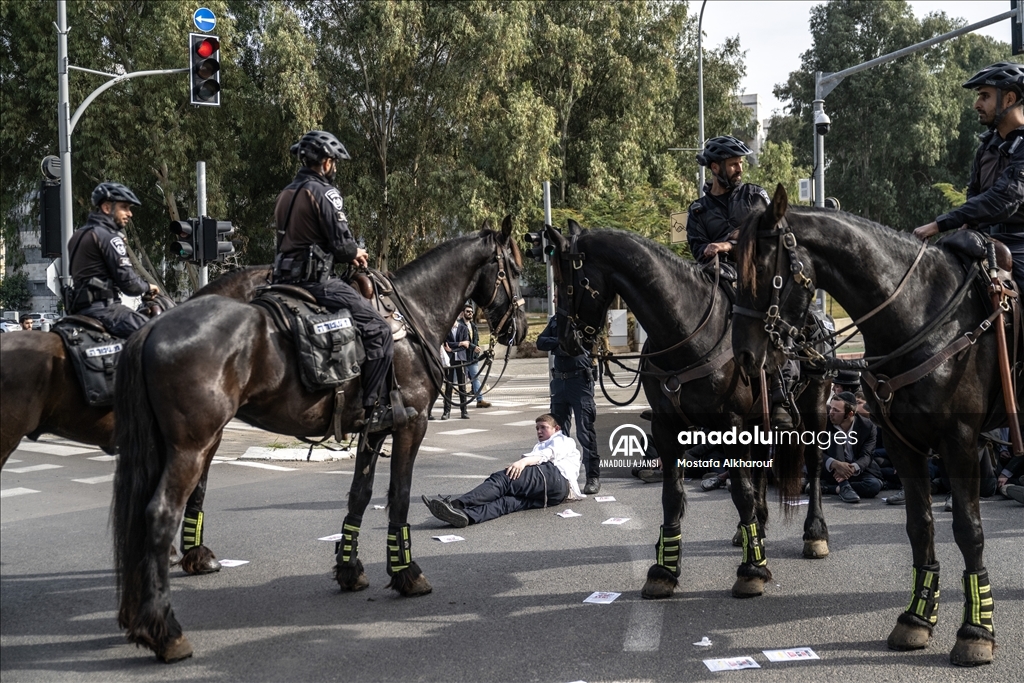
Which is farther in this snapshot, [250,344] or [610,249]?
[610,249]

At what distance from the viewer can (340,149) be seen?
21.7ft

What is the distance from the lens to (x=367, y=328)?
639 cm

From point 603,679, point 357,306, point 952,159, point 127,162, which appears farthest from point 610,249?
point 952,159

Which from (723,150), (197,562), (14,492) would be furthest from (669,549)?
(14,492)

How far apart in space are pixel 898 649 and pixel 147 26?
89.3 feet

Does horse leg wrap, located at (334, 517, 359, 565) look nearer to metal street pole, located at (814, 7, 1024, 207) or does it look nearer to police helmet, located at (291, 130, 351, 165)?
police helmet, located at (291, 130, 351, 165)

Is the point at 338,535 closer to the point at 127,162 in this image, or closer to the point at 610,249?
the point at 610,249

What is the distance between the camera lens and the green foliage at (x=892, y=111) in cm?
4666

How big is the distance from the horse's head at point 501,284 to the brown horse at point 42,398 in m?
2.12

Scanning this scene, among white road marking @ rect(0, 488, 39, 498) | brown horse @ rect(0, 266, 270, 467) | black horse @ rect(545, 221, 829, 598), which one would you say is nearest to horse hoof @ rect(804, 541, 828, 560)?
black horse @ rect(545, 221, 829, 598)

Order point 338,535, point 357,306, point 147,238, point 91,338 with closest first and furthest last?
point 357,306 → point 91,338 → point 338,535 → point 147,238

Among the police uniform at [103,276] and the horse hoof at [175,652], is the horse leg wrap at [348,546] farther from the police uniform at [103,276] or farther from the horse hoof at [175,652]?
the police uniform at [103,276]

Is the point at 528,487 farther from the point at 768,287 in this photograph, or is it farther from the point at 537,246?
the point at 768,287

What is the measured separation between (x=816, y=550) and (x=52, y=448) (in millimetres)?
5541
